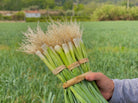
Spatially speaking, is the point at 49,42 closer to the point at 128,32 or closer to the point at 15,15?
the point at 15,15

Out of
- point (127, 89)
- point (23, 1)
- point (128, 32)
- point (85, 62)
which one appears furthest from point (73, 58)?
point (128, 32)

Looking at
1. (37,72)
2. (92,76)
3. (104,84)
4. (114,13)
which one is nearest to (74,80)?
(92,76)

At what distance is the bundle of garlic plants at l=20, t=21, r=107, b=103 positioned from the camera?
1.04 m

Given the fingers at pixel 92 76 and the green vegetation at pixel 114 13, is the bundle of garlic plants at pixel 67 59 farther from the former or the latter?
the green vegetation at pixel 114 13

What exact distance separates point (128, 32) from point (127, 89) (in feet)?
11.7

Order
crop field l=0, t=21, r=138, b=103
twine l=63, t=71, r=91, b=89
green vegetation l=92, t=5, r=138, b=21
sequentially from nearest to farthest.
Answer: twine l=63, t=71, r=91, b=89 → crop field l=0, t=21, r=138, b=103 → green vegetation l=92, t=5, r=138, b=21

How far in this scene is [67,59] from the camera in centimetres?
106

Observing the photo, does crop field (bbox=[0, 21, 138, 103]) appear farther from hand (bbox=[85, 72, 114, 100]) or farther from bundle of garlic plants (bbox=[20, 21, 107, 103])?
hand (bbox=[85, 72, 114, 100])

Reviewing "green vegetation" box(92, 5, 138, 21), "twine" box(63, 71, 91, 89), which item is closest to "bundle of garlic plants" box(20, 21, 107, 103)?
"twine" box(63, 71, 91, 89)

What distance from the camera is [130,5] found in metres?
2.93

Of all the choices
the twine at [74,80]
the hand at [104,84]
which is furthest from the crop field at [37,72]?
the hand at [104,84]

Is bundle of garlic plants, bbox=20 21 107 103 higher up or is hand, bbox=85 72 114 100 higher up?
bundle of garlic plants, bbox=20 21 107 103

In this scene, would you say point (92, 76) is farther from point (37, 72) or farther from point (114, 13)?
point (114, 13)

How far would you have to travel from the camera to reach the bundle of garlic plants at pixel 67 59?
1.04 m
